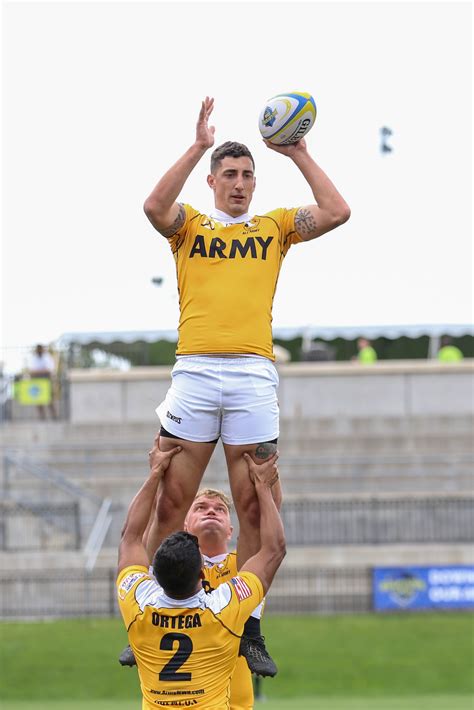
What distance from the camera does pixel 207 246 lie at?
25.8 ft

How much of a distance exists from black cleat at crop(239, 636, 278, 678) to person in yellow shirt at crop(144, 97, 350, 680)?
938 millimetres

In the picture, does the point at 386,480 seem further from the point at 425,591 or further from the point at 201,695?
the point at 201,695

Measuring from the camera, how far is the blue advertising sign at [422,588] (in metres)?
21.0

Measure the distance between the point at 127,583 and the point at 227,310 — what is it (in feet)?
5.36

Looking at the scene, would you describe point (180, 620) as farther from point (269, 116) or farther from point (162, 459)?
point (269, 116)

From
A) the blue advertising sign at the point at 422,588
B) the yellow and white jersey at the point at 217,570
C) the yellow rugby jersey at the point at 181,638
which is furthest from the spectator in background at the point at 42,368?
the yellow rugby jersey at the point at 181,638

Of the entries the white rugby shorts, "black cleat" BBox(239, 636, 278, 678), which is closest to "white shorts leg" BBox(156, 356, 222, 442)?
the white rugby shorts

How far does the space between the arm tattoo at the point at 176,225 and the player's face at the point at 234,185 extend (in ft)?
0.84

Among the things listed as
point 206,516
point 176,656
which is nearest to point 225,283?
point 206,516

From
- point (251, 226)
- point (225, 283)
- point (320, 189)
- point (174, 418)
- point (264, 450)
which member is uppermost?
point (320, 189)

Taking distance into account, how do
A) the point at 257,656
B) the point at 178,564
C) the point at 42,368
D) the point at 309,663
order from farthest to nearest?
the point at 42,368, the point at 309,663, the point at 257,656, the point at 178,564

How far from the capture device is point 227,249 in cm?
784

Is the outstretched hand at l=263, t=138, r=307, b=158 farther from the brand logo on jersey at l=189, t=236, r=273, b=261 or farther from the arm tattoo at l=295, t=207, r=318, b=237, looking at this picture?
the brand logo on jersey at l=189, t=236, r=273, b=261

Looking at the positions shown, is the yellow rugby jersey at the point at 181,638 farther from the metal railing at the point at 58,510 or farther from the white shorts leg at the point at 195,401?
the metal railing at the point at 58,510
